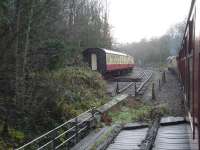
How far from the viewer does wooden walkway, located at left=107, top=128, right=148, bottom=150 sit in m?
9.64

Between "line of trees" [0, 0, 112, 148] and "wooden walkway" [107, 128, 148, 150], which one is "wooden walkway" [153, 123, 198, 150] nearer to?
"wooden walkway" [107, 128, 148, 150]

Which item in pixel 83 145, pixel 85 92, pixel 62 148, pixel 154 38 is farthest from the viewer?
pixel 154 38

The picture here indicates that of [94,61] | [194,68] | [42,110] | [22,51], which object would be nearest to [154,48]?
[94,61]

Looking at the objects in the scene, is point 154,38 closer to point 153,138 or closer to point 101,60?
point 101,60

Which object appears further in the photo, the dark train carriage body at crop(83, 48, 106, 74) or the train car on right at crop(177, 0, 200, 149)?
the dark train carriage body at crop(83, 48, 106, 74)

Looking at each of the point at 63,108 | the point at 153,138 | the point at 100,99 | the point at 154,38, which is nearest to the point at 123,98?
the point at 100,99

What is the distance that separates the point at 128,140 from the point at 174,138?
53.5 inches

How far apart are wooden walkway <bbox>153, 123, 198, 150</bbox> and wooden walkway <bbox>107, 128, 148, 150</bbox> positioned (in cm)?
55

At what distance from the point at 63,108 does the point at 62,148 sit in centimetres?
355

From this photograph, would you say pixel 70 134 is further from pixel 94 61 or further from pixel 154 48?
pixel 154 48

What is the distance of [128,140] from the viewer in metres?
10.5

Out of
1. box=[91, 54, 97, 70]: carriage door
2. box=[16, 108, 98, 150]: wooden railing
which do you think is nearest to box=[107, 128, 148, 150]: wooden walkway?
box=[16, 108, 98, 150]: wooden railing

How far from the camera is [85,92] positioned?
1858cm

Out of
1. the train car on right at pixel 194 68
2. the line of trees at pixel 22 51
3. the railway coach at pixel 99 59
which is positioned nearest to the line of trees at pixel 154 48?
the railway coach at pixel 99 59
